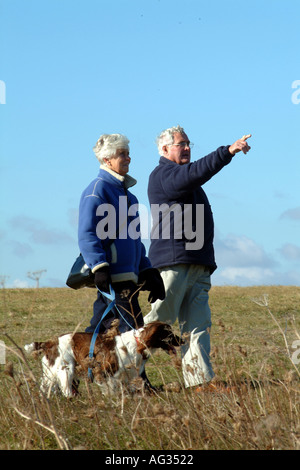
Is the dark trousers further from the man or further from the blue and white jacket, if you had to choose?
the man

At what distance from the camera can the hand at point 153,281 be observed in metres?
6.01

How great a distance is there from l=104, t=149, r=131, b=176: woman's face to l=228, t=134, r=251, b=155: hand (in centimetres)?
→ 88

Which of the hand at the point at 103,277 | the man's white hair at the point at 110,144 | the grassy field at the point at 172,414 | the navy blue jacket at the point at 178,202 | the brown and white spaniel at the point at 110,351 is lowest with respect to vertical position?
the grassy field at the point at 172,414

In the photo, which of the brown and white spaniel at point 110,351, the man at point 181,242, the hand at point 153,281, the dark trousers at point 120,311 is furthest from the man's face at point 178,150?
the brown and white spaniel at point 110,351

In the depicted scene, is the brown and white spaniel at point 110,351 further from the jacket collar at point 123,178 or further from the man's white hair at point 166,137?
the man's white hair at point 166,137

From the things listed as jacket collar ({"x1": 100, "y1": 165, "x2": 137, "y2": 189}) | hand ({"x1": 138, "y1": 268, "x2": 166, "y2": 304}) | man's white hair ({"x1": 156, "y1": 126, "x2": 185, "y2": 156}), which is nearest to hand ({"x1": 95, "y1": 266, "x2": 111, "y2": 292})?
hand ({"x1": 138, "y1": 268, "x2": 166, "y2": 304})

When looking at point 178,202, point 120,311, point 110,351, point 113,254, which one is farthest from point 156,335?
point 178,202

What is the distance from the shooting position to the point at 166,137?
6590mm

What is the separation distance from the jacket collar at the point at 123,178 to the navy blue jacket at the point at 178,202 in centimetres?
41

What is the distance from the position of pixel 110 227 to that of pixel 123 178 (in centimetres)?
50

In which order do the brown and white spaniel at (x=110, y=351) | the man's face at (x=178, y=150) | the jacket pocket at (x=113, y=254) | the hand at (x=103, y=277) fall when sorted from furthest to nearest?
the man's face at (x=178, y=150), the jacket pocket at (x=113, y=254), the hand at (x=103, y=277), the brown and white spaniel at (x=110, y=351)
